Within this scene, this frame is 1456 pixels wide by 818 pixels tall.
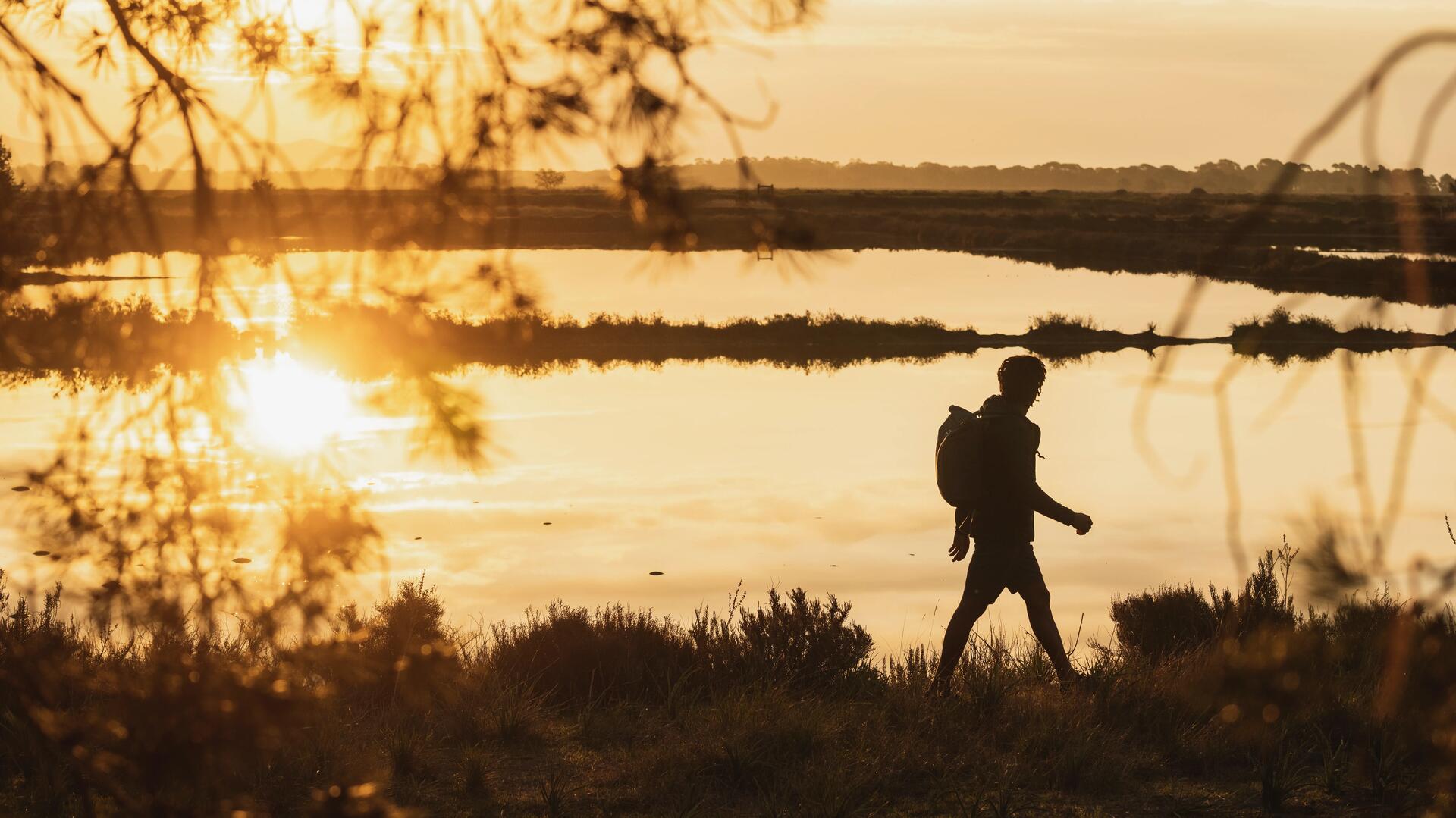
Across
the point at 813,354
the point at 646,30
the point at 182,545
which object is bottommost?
the point at 182,545

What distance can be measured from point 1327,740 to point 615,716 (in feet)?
12.4

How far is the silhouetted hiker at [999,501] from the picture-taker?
8367mm

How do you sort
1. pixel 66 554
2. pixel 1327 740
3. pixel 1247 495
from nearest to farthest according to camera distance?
pixel 66 554, pixel 1327 740, pixel 1247 495

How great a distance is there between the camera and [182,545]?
5406 millimetres

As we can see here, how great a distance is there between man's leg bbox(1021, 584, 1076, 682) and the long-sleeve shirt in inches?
12.5

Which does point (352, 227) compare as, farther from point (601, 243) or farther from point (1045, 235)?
point (1045, 235)

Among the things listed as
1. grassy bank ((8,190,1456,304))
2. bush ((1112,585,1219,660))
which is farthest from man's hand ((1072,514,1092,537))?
bush ((1112,585,1219,660))

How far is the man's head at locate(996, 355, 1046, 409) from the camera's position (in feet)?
27.4

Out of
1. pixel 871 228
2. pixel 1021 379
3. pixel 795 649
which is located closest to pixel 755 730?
pixel 795 649

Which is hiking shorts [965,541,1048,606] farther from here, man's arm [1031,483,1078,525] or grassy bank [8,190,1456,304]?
grassy bank [8,190,1456,304]

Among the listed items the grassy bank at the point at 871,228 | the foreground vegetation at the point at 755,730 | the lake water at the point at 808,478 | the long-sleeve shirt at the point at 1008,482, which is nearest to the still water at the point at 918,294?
the grassy bank at the point at 871,228

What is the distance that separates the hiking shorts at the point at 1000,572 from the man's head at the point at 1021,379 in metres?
0.82

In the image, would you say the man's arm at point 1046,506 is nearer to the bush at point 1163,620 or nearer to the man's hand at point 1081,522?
the man's hand at point 1081,522

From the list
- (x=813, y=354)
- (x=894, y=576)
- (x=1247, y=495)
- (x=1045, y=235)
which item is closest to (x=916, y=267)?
(x=1045, y=235)
